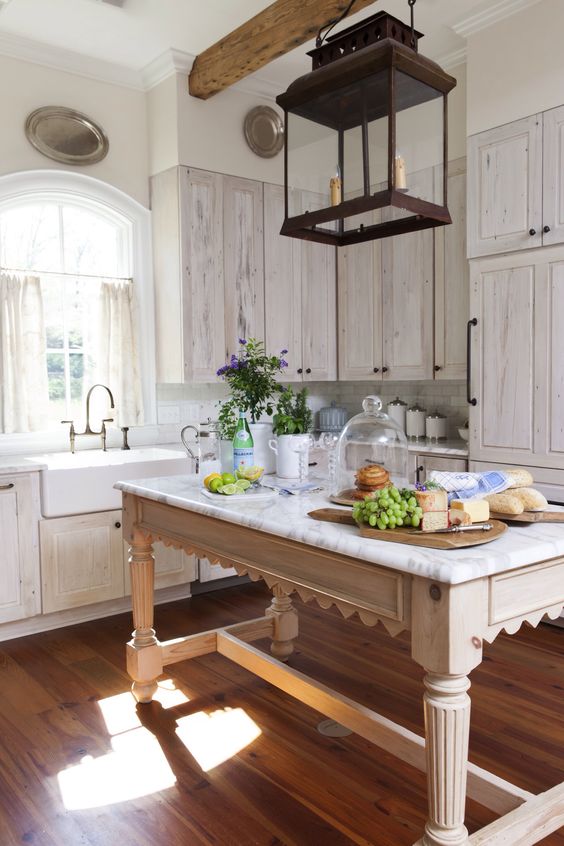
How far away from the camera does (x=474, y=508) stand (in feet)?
5.69

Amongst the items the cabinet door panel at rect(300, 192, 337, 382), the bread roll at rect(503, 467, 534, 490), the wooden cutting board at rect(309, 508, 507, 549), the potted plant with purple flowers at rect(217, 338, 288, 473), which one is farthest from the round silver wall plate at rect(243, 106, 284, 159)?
the wooden cutting board at rect(309, 508, 507, 549)

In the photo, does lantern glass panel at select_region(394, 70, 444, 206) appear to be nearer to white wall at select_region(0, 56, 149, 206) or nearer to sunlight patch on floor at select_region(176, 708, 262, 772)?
sunlight patch on floor at select_region(176, 708, 262, 772)

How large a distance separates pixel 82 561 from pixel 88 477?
0.45 meters

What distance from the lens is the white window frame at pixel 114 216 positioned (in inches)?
160

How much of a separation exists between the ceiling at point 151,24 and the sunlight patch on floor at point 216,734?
341 centimetres

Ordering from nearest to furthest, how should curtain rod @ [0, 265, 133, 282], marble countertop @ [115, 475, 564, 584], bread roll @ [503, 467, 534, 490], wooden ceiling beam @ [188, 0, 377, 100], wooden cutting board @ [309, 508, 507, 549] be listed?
1. marble countertop @ [115, 475, 564, 584]
2. wooden cutting board @ [309, 508, 507, 549]
3. bread roll @ [503, 467, 534, 490]
4. wooden ceiling beam @ [188, 0, 377, 100]
5. curtain rod @ [0, 265, 133, 282]

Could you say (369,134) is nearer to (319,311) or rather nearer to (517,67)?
(517,67)

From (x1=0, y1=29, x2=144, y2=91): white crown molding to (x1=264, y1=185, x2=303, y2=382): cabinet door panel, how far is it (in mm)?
1102

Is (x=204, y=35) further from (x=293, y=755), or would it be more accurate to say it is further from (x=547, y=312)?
(x=293, y=755)

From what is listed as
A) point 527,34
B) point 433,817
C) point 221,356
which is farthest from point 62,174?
point 433,817

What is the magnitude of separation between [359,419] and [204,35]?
114 inches

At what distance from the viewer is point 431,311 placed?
4375 millimetres

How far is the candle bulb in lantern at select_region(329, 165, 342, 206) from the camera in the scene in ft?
6.61

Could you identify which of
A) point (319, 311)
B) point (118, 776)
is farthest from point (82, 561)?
point (319, 311)
